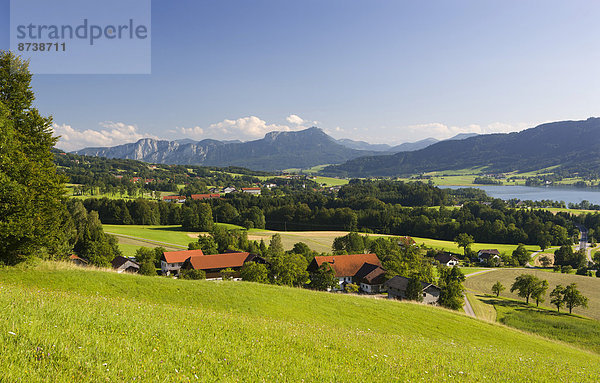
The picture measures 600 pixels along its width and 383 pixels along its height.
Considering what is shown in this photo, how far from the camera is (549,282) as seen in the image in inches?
3216

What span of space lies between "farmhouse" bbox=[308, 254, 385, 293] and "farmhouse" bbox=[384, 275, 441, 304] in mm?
7384

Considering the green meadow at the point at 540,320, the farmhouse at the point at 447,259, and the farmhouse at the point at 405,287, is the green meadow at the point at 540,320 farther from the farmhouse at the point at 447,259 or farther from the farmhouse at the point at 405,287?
the farmhouse at the point at 447,259

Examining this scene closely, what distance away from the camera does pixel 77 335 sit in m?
7.55

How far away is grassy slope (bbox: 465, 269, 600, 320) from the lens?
66.5 m

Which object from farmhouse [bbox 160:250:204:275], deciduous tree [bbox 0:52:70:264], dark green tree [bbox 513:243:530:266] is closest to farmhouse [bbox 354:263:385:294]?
farmhouse [bbox 160:250:204:275]

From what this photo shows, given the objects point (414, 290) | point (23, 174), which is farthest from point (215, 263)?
point (23, 174)

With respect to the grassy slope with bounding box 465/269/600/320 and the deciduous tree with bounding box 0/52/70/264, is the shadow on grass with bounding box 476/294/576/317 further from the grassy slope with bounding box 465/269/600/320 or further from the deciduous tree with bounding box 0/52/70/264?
the deciduous tree with bounding box 0/52/70/264

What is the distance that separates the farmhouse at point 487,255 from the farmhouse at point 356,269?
54099 mm

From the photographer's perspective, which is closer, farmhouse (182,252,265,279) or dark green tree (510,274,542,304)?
dark green tree (510,274,542,304)

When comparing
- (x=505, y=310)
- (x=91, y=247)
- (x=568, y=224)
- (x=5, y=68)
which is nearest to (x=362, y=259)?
(x=505, y=310)

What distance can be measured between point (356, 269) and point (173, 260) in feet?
137

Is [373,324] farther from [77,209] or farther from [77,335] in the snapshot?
[77,209]

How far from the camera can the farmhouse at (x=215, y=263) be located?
2697 inches

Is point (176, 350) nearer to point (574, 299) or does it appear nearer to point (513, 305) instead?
point (513, 305)
